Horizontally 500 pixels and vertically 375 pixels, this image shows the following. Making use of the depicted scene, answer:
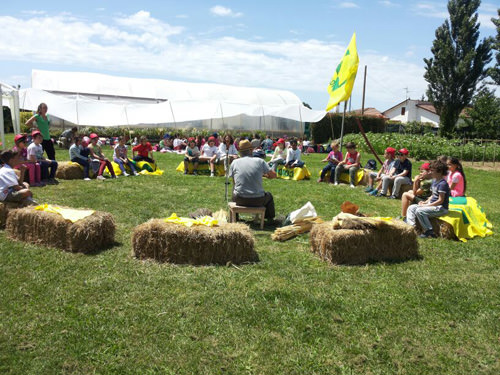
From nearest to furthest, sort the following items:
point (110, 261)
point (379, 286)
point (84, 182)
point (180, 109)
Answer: point (379, 286) < point (110, 261) < point (84, 182) < point (180, 109)

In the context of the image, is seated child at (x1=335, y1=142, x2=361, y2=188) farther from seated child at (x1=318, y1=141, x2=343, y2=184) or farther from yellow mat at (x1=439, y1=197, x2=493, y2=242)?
yellow mat at (x1=439, y1=197, x2=493, y2=242)

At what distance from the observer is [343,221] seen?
574 cm

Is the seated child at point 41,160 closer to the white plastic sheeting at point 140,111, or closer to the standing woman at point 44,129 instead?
the standing woman at point 44,129

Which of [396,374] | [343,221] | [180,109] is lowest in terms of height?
[396,374]

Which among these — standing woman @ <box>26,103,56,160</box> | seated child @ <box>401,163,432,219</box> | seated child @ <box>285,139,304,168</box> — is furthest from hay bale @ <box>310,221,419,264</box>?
standing woman @ <box>26,103,56,160</box>

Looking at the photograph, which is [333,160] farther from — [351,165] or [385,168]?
[385,168]

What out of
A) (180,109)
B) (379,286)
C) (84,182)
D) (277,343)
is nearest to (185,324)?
(277,343)

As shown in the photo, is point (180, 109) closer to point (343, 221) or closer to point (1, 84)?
point (1, 84)

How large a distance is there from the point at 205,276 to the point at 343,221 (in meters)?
2.00

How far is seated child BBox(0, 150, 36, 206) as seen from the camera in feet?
21.0

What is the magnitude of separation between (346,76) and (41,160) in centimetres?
822

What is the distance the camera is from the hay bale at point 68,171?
A: 1114cm

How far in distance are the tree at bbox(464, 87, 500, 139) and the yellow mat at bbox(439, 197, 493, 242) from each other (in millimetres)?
34362

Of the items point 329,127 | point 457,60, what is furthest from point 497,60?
point 329,127
